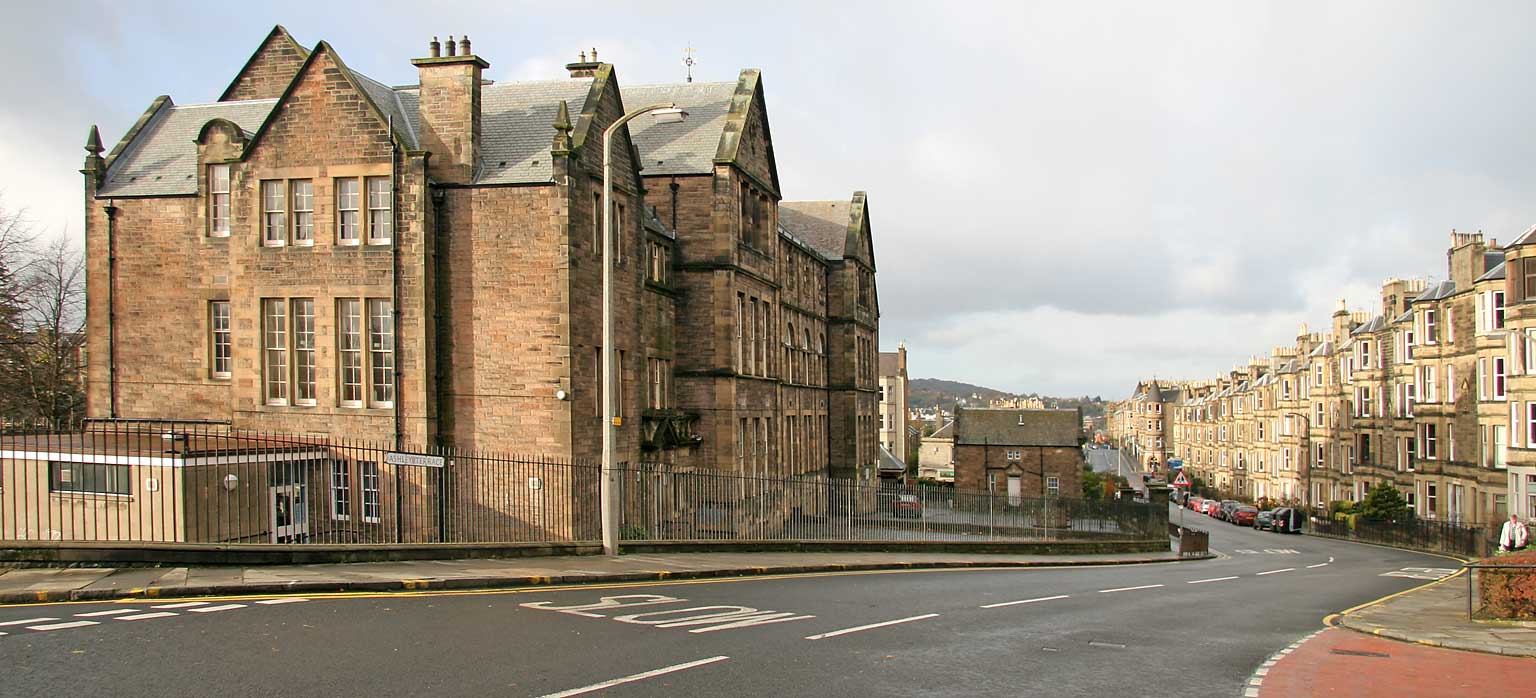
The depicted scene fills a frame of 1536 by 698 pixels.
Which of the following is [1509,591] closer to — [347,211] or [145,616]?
[145,616]

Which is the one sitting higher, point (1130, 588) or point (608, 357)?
point (608, 357)

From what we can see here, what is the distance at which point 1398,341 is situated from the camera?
56188 mm

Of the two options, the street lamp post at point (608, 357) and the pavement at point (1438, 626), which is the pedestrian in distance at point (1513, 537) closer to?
the pavement at point (1438, 626)

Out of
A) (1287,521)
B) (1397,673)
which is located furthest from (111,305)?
(1287,521)

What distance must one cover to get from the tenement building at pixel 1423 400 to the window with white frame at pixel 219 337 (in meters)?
39.8

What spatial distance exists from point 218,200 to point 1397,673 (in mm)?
26394

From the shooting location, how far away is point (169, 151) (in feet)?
98.3

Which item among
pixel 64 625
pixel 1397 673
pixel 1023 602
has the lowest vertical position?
pixel 1023 602

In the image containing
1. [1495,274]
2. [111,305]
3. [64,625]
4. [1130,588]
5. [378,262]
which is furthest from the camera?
[1495,274]

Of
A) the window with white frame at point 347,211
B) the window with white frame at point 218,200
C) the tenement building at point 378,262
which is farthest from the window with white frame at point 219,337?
the window with white frame at point 347,211

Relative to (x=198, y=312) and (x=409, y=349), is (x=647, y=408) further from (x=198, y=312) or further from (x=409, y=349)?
(x=198, y=312)

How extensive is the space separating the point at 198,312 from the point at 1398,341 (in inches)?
2111

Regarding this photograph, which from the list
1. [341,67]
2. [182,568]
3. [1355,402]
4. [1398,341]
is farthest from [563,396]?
[1355,402]

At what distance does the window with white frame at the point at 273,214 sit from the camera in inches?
1032
